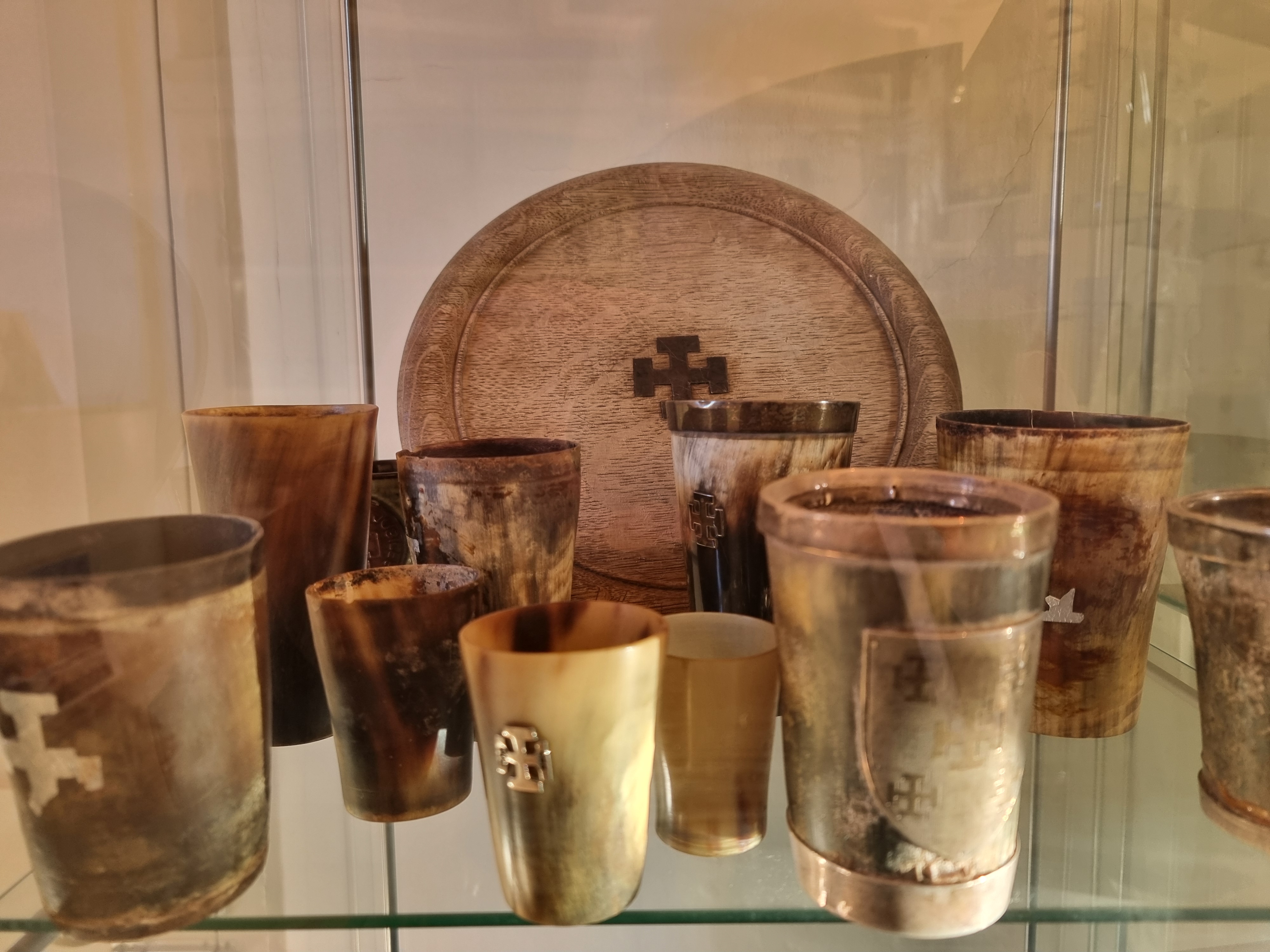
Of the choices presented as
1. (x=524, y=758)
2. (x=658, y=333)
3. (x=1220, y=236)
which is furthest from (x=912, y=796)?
(x=1220, y=236)

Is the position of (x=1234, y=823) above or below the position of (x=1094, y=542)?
below

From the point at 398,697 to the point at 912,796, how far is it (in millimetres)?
235

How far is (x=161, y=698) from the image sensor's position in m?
0.33

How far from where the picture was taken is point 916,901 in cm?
34

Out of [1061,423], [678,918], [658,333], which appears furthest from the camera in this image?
[658,333]

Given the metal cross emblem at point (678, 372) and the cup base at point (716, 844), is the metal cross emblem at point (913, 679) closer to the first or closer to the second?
the cup base at point (716, 844)

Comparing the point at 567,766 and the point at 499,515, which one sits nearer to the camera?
the point at 567,766

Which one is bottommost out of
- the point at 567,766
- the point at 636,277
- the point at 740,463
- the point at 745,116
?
the point at 567,766

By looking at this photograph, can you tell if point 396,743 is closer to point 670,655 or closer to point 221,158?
point 670,655

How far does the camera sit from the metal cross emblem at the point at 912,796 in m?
0.32

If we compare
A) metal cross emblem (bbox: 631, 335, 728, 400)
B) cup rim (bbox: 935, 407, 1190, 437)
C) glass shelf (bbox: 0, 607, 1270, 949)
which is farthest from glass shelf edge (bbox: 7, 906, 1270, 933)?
metal cross emblem (bbox: 631, 335, 728, 400)

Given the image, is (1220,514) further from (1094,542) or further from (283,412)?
(283,412)

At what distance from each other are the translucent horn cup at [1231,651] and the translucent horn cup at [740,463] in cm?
17

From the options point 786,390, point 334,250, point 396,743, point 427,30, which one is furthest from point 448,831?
point 427,30
